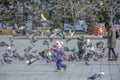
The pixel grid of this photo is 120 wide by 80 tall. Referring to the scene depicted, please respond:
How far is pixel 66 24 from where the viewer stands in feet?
145

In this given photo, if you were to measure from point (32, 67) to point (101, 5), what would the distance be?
96.2 ft

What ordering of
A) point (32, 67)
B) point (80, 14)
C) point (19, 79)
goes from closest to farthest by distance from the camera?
point (19, 79), point (32, 67), point (80, 14)

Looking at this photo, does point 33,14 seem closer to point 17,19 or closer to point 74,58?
point 17,19

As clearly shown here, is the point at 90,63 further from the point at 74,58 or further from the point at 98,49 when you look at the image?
the point at 98,49

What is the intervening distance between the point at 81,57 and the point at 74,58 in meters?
0.32

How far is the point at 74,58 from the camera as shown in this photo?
59.2 feet

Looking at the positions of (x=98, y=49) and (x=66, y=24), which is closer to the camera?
(x=98, y=49)

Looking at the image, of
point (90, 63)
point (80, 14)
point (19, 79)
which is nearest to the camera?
point (19, 79)

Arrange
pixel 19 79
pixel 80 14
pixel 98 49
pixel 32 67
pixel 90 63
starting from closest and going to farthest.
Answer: pixel 19 79 < pixel 32 67 < pixel 90 63 < pixel 98 49 < pixel 80 14

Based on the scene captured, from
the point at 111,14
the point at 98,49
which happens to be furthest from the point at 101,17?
the point at 98,49

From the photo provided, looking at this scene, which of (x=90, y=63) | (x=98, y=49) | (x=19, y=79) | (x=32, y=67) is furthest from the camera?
(x=98, y=49)

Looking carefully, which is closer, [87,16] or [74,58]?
[74,58]

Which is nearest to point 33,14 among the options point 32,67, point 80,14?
point 80,14

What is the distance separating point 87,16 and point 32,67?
27.7m
